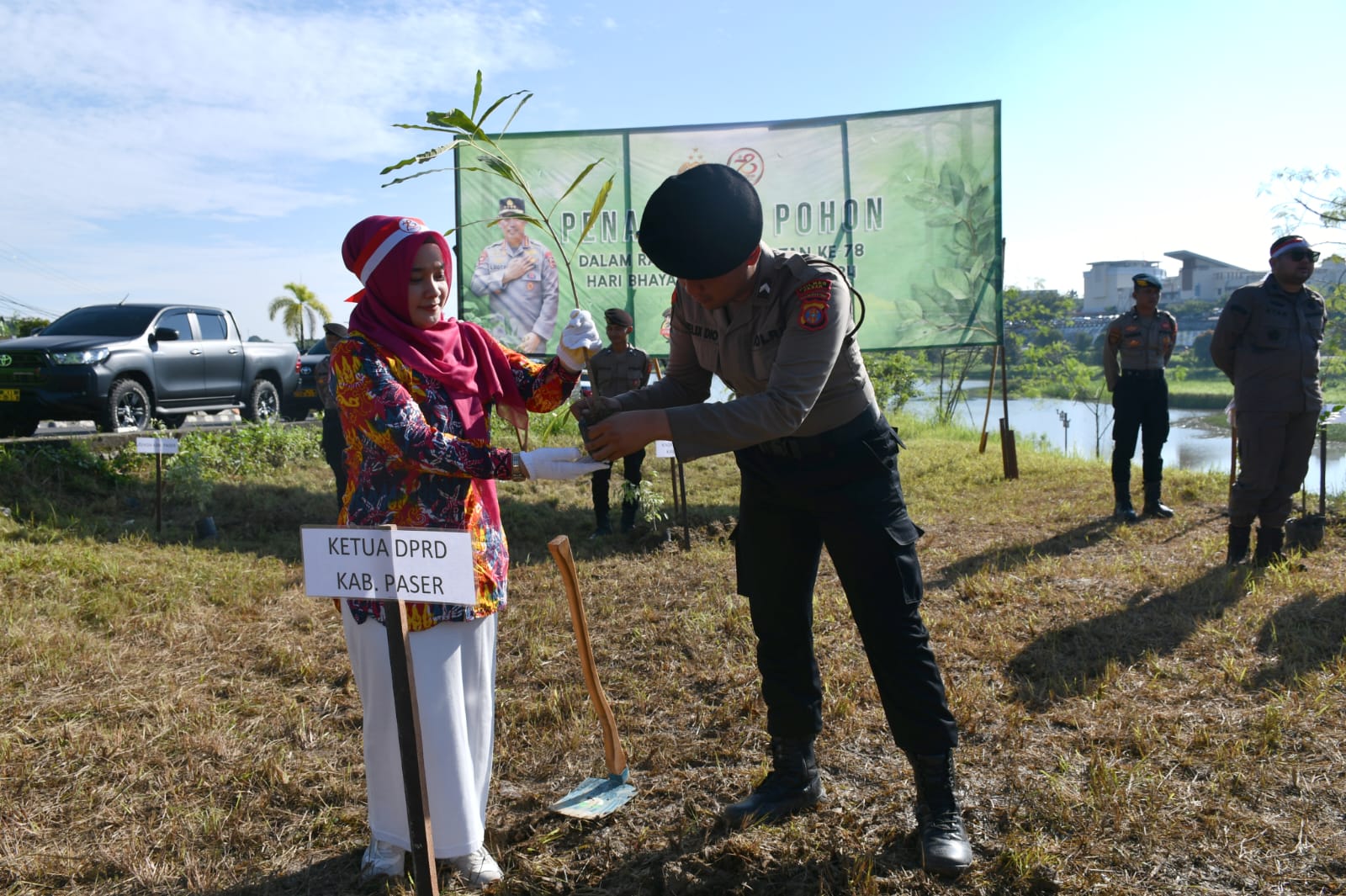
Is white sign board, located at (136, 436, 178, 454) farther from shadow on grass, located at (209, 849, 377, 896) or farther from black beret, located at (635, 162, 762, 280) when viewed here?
black beret, located at (635, 162, 762, 280)

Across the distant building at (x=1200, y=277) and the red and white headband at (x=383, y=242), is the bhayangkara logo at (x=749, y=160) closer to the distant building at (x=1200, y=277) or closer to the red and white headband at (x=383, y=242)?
the red and white headband at (x=383, y=242)

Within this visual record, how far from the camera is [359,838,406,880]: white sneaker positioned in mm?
2531

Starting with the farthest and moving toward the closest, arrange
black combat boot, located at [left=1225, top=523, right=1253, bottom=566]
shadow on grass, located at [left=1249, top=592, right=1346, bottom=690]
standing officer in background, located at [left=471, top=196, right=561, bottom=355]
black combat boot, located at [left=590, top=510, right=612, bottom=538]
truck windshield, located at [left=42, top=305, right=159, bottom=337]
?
truck windshield, located at [left=42, top=305, right=159, bottom=337]
standing officer in background, located at [left=471, top=196, right=561, bottom=355]
black combat boot, located at [left=590, top=510, right=612, bottom=538]
black combat boot, located at [left=1225, top=523, right=1253, bottom=566]
shadow on grass, located at [left=1249, top=592, right=1346, bottom=690]

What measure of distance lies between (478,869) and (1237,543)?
515cm

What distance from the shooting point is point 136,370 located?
10.0 m

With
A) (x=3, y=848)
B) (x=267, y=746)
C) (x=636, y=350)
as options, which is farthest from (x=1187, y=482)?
(x=3, y=848)

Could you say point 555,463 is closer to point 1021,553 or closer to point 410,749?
point 410,749

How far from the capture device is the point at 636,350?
7574mm

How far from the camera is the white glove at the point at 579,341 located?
8.64ft

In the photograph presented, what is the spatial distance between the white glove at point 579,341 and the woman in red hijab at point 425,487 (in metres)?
0.29

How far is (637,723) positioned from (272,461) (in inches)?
300

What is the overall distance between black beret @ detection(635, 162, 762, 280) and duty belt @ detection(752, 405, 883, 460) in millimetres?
516

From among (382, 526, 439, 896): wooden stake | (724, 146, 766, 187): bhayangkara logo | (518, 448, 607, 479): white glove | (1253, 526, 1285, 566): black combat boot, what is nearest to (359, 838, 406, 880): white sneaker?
(382, 526, 439, 896): wooden stake

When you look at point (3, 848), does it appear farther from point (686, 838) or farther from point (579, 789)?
point (686, 838)
